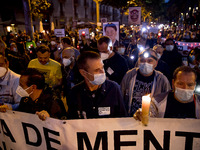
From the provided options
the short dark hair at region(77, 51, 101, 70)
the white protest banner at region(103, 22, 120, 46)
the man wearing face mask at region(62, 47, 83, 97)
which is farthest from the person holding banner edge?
the white protest banner at region(103, 22, 120, 46)

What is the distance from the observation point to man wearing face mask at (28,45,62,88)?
4.23 meters

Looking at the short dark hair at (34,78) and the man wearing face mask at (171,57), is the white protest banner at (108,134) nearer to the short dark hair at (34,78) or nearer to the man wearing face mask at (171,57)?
the short dark hair at (34,78)

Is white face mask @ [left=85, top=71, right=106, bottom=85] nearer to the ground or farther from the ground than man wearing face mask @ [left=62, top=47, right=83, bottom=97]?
farther from the ground

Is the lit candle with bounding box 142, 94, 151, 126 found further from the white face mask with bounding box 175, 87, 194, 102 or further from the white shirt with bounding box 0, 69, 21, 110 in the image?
the white shirt with bounding box 0, 69, 21, 110

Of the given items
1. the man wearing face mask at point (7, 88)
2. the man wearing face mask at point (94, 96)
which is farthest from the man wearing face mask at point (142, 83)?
the man wearing face mask at point (7, 88)

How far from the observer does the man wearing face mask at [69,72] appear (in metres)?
4.48

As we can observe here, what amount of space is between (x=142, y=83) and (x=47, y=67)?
86.4 inches

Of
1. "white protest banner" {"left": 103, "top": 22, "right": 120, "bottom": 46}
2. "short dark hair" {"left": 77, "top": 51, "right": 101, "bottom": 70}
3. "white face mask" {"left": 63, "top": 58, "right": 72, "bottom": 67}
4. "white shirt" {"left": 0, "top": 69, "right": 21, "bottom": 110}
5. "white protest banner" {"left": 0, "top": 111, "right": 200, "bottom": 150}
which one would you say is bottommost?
"white protest banner" {"left": 0, "top": 111, "right": 200, "bottom": 150}

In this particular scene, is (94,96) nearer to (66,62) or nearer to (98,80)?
(98,80)

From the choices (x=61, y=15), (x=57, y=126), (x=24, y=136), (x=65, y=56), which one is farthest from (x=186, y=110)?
(x=61, y=15)

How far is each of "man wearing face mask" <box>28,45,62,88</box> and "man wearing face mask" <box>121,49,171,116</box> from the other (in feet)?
5.72

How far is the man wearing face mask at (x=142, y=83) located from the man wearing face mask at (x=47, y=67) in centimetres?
174

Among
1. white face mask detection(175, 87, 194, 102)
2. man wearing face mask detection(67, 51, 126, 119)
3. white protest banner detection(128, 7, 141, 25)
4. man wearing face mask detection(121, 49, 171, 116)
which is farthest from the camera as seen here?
white protest banner detection(128, 7, 141, 25)

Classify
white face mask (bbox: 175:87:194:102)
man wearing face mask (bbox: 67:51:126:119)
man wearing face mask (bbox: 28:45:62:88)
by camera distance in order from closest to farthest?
white face mask (bbox: 175:87:194:102), man wearing face mask (bbox: 67:51:126:119), man wearing face mask (bbox: 28:45:62:88)
